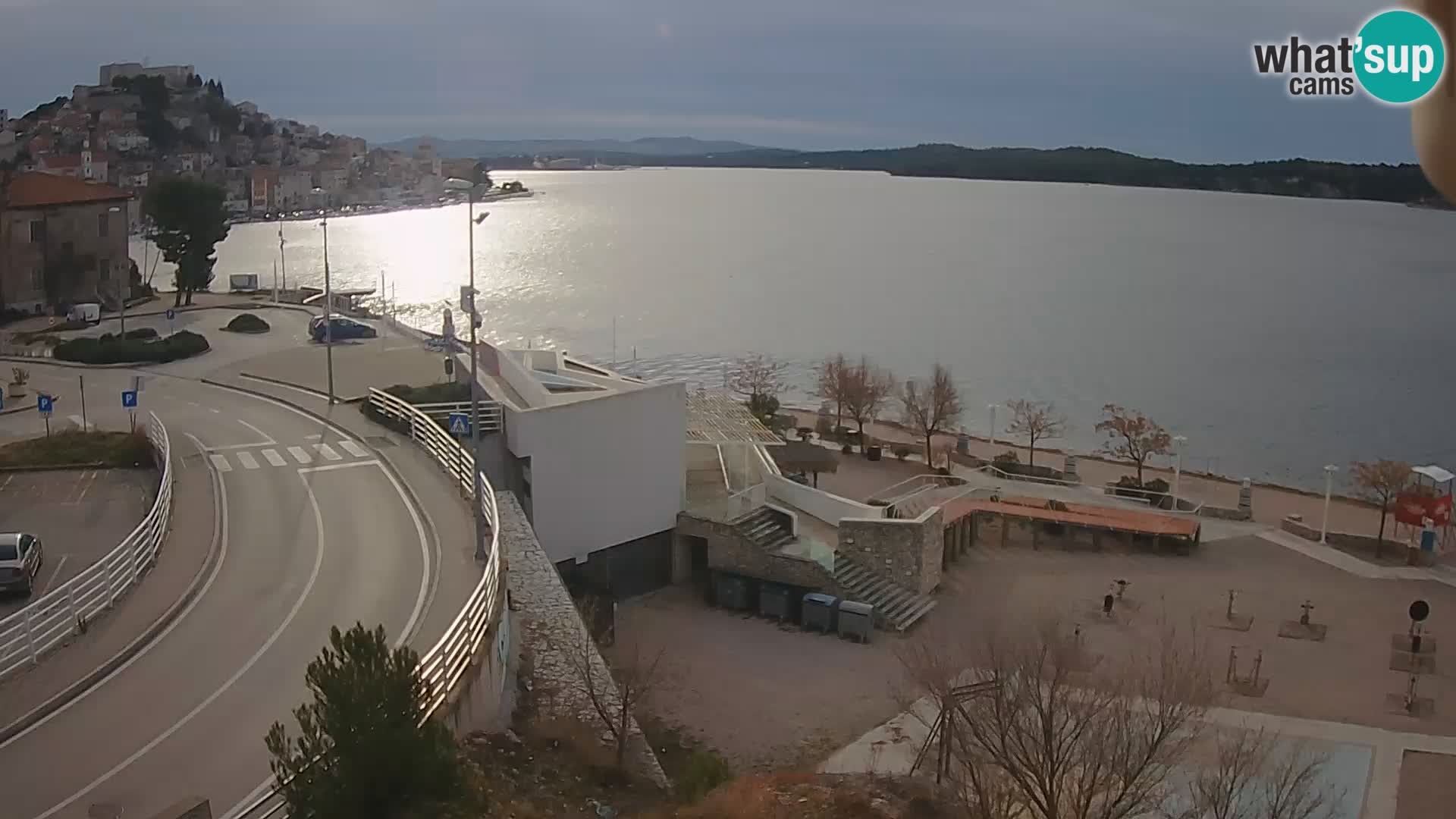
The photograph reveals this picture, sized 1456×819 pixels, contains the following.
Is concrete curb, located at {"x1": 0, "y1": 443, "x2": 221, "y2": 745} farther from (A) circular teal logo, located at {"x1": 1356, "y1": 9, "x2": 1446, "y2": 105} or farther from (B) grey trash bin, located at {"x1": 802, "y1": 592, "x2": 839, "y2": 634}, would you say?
(A) circular teal logo, located at {"x1": 1356, "y1": 9, "x2": 1446, "y2": 105}

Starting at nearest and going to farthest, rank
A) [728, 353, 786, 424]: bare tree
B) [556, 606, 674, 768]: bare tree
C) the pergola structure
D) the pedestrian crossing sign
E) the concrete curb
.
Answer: the concrete curb, [556, 606, 674, 768]: bare tree, the pedestrian crossing sign, the pergola structure, [728, 353, 786, 424]: bare tree

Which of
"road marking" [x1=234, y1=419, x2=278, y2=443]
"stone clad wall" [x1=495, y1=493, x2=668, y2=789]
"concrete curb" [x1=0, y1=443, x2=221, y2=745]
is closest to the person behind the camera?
"concrete curb" [x1=0, y1=443, x2=221, y2=745]

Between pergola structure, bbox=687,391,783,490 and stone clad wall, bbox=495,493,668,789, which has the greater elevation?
pergola structure, bbox=687,391,783,490

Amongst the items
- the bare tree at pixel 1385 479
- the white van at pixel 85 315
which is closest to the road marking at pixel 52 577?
the white van at pixel 85 315

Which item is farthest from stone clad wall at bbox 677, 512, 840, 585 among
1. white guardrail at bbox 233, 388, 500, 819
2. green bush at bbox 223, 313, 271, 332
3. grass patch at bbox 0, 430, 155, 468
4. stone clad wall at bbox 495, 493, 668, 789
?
green bush at bbox 223, 313, 271, 332

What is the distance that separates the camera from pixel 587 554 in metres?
24.7

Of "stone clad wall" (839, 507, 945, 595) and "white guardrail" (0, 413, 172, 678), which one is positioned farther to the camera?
"stone clad wall" (839, 507, 945, 595)

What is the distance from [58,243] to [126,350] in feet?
49.3

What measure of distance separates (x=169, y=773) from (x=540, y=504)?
517 inches

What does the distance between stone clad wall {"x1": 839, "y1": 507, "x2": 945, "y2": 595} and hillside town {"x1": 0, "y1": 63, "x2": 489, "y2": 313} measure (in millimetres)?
36760

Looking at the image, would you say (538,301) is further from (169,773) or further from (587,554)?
(169,773)

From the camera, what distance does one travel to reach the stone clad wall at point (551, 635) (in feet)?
49.1

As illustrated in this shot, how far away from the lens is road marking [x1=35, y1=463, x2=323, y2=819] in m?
10.4

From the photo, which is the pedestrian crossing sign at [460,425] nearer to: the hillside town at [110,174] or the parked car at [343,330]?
the parked car at [343,330]
